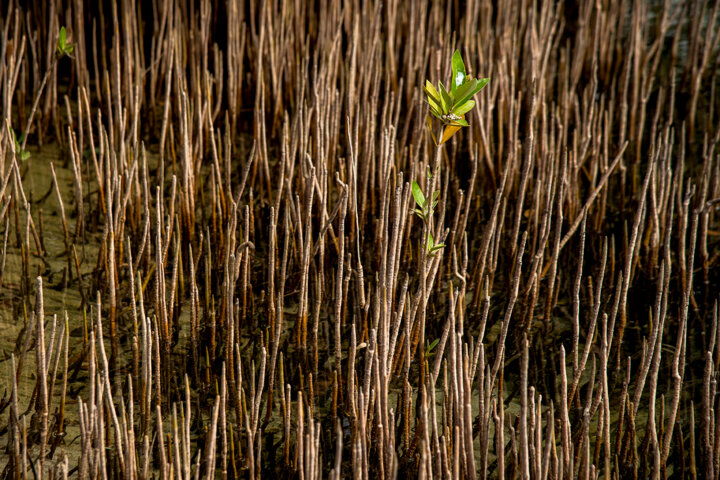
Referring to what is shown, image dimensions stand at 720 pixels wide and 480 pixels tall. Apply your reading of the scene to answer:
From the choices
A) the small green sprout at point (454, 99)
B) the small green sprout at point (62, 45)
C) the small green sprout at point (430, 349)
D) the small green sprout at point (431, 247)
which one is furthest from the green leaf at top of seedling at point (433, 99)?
the small green sprout at point (62, 45)

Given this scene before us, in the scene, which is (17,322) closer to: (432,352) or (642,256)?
(432,352)

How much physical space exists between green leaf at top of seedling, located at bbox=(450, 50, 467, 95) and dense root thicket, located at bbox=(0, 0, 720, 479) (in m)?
0.16

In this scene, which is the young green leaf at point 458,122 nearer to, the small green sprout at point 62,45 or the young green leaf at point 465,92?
the young green leaf at point 465,92

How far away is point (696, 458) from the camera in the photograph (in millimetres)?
1544

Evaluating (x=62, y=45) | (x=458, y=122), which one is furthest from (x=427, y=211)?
(x=62, y=45)

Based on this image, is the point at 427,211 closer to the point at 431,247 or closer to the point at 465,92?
the point at 431,247

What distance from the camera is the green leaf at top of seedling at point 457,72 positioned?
144cm

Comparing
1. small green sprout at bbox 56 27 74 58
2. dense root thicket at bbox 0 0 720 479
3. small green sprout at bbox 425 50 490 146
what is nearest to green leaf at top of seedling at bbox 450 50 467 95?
small green sprout at bbox 425 50 490 146

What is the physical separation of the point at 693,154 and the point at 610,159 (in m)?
0.30

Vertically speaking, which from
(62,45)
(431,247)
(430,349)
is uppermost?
(62,45)

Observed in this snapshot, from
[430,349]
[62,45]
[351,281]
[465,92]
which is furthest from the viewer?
[62,45]

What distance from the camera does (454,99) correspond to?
4.82ft

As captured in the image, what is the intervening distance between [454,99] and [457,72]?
0.05m

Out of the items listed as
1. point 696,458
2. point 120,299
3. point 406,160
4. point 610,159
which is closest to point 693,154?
point 610,159
